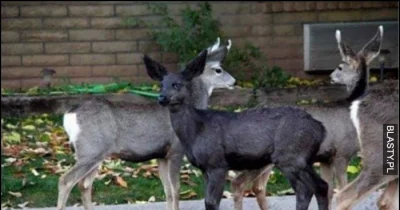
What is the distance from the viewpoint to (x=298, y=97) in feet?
48.7

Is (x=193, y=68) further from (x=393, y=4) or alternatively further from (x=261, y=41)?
(x=393, y=4)

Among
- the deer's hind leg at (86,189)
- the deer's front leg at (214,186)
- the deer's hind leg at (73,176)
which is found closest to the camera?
the deer's front leg at (214,186)

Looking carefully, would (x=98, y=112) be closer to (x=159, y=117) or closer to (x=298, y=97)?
(x=159, y=117)

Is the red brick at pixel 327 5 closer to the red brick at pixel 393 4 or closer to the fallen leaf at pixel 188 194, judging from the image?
the red brick at pixel 393 4

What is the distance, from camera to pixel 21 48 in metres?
16.4

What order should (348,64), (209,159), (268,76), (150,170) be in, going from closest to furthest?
(209,159) < (348,64) < (150,170) < (268,76)

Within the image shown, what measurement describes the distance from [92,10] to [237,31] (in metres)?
2.15

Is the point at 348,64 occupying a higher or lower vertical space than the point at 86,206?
higher

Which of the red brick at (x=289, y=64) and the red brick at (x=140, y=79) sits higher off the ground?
the red brick at (x=289, y=64)

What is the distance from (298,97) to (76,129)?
5.64 m

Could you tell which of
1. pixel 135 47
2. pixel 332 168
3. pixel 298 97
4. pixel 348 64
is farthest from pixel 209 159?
pixel 135 47

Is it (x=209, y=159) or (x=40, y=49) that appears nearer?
(x=209, y=159)

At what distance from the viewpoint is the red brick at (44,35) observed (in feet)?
53.8

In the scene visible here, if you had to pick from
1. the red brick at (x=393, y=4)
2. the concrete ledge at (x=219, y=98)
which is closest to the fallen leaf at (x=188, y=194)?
the concrete ledge at (x=219, y=98)
